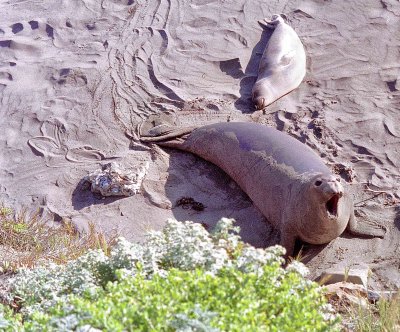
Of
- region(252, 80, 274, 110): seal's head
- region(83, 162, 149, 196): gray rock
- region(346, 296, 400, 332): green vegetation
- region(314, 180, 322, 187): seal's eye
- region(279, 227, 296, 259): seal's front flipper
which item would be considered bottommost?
region(83, 162, 149, 196): gray rock

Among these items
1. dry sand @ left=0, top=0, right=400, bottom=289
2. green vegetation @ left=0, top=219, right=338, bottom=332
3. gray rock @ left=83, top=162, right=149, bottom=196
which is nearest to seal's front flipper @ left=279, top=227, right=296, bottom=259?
dry sand @ left=0, top=0, right=400, bottom=289

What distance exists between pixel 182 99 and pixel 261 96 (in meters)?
0.77

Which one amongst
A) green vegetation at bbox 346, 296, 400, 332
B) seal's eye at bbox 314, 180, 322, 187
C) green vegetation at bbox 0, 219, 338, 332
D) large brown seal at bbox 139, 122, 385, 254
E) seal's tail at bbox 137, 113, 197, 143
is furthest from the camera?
seal's tail at bbox 137, 113, 197, 143

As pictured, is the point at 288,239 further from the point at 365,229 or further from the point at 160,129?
the point at 160,129

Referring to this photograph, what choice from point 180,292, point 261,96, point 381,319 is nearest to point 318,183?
point 381,319

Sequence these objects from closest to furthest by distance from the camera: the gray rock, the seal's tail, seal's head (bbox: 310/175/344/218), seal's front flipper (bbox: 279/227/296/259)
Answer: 1. seal's head (bbox: 310/175/344/218)
2. seal's front flipper (bbox: 279/227/296/259)
3. the gray rock
4. the seal's tail

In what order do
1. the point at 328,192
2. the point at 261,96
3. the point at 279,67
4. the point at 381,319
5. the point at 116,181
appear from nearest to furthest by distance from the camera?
1. the point at 381,319
2. the point at 328,192
3. the point at 116,181
4. the point at 261,96
5. the point at 279,67

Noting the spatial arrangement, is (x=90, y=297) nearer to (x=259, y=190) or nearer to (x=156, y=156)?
(x=259, y=190)

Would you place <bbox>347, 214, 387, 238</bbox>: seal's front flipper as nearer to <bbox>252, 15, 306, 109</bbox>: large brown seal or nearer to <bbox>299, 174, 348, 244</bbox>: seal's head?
<bbox>299, 174, 348, 244</bbox>: seal's head

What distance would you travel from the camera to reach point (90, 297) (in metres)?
3.07

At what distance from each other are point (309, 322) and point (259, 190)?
299cm

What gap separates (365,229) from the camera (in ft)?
17.7

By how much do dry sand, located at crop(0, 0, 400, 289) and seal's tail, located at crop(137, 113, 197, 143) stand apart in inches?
4.0

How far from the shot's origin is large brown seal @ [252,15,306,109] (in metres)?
6.98
